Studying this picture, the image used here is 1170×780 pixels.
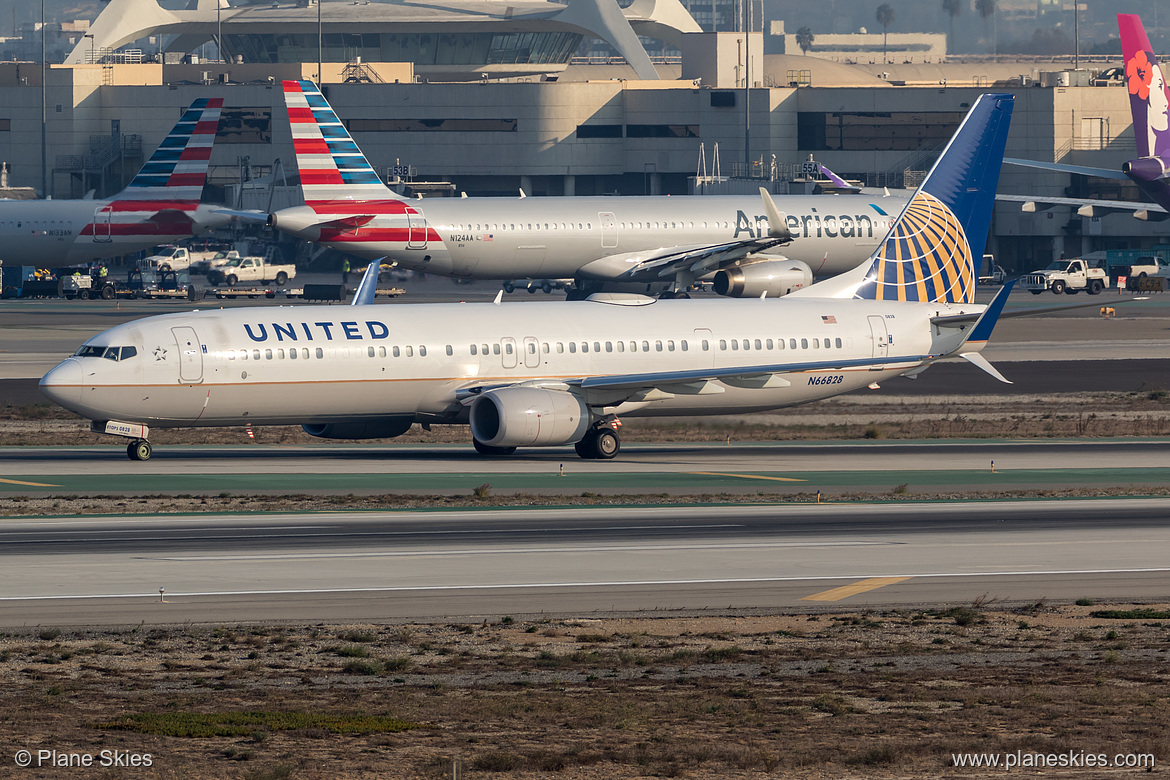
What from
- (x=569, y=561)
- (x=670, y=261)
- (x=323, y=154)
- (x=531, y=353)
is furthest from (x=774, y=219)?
(x=569, y=561)

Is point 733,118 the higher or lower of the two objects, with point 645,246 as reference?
higher

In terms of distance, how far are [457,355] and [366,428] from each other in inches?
139

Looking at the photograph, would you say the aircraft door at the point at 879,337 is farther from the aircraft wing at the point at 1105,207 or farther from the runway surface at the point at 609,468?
the aircraft wing at the point at 1105,207

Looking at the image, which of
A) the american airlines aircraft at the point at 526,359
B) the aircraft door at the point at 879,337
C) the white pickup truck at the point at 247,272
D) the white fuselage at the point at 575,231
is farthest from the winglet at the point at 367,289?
the white pickup truck at the point at 247,272

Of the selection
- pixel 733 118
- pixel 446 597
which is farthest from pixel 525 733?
pixel 733 118

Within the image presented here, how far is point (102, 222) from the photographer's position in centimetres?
11738

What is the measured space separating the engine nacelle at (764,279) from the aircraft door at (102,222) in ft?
163

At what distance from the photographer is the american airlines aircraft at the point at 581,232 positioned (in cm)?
9138

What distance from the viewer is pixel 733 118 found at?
164 m

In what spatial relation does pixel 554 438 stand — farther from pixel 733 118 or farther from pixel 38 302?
pixel 733 118

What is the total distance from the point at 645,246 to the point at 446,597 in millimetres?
70529

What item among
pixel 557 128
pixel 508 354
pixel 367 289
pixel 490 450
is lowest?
pixel 490 450

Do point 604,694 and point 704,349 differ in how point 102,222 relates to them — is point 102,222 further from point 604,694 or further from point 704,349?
point 604,694

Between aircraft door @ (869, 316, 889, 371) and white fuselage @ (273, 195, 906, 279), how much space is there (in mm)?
45236
